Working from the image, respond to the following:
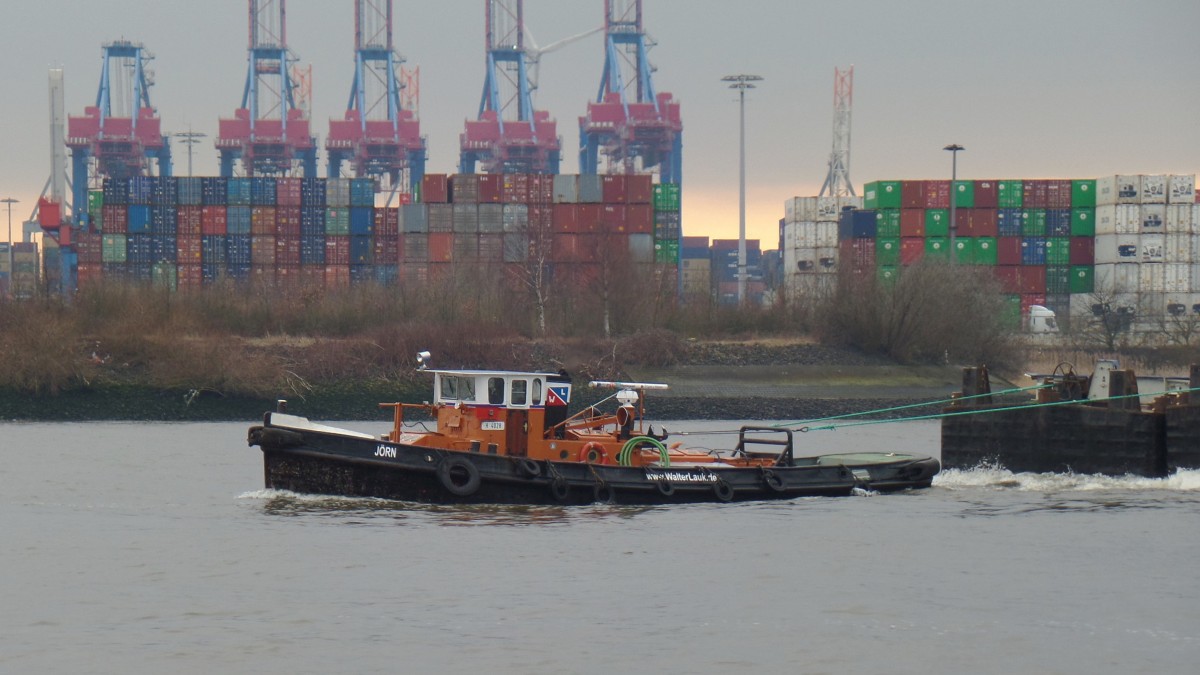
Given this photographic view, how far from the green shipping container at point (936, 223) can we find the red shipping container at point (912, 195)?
64 centimetres

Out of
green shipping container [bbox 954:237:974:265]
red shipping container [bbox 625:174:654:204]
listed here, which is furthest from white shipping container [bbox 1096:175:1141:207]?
red shipping container [bbox 625:174:654:204]

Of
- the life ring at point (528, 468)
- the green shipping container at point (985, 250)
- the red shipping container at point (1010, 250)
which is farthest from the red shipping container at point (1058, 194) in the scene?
the life ring at point (528, 468)

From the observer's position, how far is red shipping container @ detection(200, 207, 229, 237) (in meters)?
87.9

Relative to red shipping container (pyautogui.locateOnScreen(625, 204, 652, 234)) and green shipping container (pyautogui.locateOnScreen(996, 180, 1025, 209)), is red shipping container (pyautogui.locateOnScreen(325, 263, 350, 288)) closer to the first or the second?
red shipping container (pyautogui.locateOnScreen(625, 204, 652, 234))

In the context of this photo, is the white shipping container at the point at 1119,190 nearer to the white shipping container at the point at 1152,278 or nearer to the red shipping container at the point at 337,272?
the white shipping container at the point at 1152,278

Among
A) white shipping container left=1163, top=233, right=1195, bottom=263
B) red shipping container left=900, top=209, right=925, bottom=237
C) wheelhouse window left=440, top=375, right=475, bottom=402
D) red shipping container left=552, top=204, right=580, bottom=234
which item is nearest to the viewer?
wheelhouse window left=440, top=375, right=475, bottom=402

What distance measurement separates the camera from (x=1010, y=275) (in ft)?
279

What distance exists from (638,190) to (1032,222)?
69.2ft

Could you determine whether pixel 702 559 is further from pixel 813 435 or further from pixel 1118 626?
pixel 813 435

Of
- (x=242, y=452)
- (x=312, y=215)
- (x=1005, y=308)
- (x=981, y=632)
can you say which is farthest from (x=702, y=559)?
(x=312, y=215)

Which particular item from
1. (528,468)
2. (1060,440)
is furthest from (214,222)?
(1060,440)

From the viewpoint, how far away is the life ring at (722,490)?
2872cm

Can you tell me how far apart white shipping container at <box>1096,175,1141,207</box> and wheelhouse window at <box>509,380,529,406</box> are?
64877mm

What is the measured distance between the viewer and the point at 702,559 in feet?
77.5
